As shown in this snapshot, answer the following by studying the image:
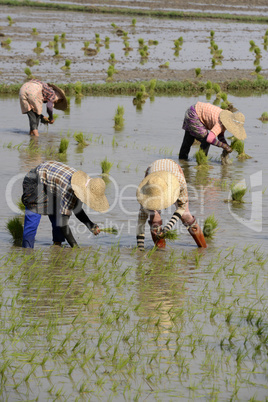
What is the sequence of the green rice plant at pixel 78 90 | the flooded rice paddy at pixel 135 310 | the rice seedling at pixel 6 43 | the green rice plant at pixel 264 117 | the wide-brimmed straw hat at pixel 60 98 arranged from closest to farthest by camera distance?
the flooded rice paddy at pixel 135 310, the wide-brimmed straw hat at pixel 60 98, the green rice plant at pixel 264 117, the green rice plant at pixel 78 90, the rice seedling at pixel 6 43

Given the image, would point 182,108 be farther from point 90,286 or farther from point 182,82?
point 90,286

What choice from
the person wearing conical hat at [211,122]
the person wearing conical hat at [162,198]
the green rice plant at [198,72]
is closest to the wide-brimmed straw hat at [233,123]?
the person wearing conical hat at [211,122]

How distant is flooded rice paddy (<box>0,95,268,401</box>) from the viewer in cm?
364

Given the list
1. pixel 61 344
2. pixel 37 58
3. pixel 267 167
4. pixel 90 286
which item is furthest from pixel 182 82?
pixel 61 344

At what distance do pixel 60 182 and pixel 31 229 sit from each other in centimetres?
59

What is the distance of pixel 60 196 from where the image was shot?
552cm

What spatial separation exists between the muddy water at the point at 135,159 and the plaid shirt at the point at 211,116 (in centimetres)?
61

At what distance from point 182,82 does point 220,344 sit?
13.9m

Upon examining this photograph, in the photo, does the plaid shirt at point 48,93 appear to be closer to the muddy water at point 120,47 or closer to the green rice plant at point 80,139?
the green rice plant at point 80,139

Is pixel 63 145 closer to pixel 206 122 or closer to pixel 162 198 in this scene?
pixel 206 122

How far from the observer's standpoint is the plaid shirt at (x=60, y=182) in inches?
215

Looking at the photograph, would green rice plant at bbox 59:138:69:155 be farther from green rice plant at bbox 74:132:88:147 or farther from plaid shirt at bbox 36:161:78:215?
plaid shirt at bbox 36:161:78:215

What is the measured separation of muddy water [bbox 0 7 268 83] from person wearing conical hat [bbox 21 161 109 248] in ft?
37.5

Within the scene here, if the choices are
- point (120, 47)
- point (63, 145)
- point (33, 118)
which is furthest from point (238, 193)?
point (120, 47)
